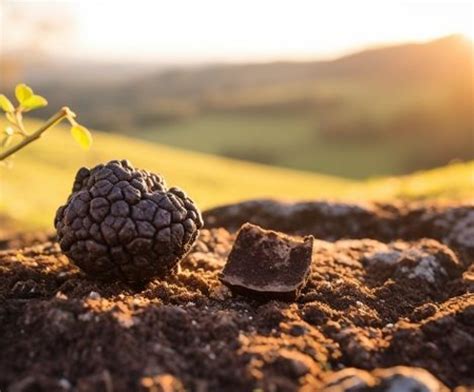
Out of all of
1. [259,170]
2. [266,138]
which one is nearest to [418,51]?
[266,138]

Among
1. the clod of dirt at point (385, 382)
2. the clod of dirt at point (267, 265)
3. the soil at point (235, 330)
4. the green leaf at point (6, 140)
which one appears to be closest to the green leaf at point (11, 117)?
the green leaf at point (6, 140)

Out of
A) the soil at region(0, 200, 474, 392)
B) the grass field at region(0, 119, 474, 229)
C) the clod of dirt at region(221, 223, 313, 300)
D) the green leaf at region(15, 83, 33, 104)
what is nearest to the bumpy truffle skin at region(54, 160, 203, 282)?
the soil at region(0, 200, 474, 392)

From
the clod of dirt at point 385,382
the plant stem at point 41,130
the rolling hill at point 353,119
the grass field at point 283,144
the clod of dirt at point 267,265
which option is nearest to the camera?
the clod of dirt at point 385,382

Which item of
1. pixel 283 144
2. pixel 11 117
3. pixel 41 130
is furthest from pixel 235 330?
pixel 283 144

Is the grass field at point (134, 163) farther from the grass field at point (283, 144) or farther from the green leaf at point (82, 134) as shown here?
the grass field at point (283, 144)

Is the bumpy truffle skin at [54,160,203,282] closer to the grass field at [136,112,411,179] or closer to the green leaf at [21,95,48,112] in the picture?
the green leaf at [21,95,48,112]

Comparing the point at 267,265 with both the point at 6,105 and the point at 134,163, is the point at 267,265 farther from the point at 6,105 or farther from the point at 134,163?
the point at 134,163
